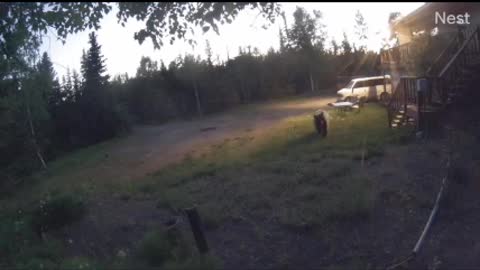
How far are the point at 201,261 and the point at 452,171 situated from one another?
4.96m

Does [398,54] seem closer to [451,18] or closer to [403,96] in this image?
[451,18]

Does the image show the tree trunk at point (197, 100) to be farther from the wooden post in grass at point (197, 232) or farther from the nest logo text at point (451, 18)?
the wooden post in grass at point (197, 232)

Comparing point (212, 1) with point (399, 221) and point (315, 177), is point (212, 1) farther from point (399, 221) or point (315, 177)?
point (315, 177)

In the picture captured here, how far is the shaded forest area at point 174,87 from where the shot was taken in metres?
37.7

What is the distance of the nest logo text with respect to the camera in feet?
57.3

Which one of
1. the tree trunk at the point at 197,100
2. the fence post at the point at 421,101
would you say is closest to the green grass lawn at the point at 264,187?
the fence post at the point at 421,101

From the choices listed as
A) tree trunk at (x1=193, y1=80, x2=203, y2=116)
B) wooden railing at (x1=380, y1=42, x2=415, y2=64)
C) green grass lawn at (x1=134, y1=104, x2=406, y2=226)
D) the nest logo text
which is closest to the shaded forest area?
tree trunk at (x1=193, y1=80, x2=203, y2=116)

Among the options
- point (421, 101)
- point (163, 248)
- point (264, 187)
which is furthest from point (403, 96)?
point (163, 248)

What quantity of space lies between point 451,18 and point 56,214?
15.5 metres

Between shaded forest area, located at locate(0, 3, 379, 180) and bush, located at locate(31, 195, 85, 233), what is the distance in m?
17.9

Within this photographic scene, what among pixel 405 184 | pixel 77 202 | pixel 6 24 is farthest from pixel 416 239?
pixel 6 24

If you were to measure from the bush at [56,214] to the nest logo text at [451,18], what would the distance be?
14.3 meters

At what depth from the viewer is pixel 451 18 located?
18.4 meters

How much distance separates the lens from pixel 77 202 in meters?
9.29
